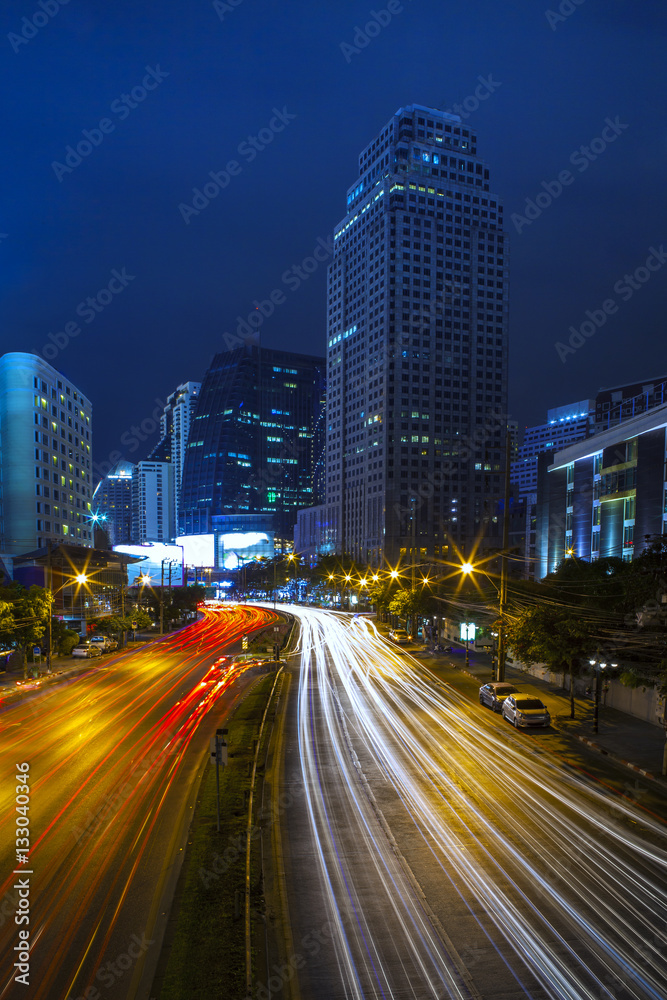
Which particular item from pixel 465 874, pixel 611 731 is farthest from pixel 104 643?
pixel 465 874

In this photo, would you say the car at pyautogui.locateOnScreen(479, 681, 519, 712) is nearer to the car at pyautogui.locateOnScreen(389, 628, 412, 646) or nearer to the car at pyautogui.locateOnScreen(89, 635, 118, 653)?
the car at pyautogui.locateOnScreen(389, 628, 412, 646)

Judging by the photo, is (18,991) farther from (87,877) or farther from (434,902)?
(434,902)

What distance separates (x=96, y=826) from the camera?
47.2ft

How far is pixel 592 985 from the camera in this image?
8852 mm

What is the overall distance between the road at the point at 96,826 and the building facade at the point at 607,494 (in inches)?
1463

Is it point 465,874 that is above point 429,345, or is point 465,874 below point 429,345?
below

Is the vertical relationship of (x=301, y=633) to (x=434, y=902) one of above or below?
below

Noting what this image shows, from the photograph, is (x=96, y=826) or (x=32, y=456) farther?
(x=32, y=456)

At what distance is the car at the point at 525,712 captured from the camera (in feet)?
78.2

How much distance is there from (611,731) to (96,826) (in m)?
19.2

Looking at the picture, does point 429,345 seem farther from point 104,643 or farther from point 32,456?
point 104,643

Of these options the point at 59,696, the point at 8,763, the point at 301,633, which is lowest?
the point at 301,633

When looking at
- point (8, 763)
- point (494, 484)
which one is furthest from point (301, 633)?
point (494, 484)

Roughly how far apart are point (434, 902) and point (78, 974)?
6153 mm
